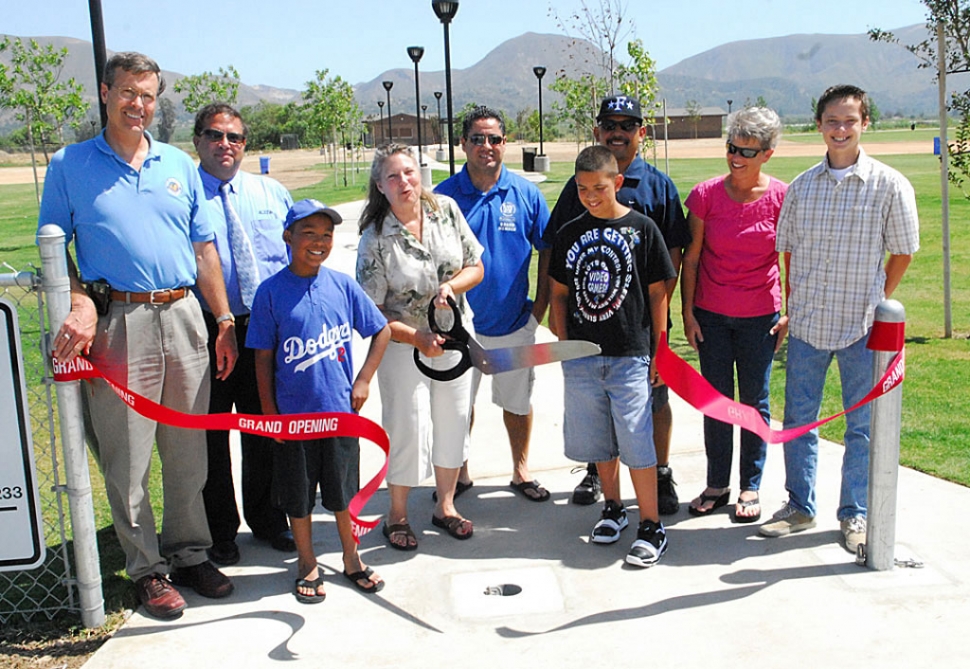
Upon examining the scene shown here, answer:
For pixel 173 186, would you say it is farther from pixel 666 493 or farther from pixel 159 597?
pixel 666 493

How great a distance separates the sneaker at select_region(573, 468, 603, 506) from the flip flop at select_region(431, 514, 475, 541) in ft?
2.09

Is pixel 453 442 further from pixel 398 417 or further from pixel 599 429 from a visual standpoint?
pixel 599 429

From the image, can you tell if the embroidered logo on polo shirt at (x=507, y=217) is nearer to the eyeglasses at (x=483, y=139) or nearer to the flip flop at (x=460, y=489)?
the eyeglasses at (x=483, y=139)

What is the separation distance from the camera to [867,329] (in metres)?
4.13

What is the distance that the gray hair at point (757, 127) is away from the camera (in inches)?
166

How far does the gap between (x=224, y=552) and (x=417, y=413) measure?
1.14 metres

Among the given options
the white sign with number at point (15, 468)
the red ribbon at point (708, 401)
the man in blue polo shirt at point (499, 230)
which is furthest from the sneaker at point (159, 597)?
the red ribbon at point (708, 401)

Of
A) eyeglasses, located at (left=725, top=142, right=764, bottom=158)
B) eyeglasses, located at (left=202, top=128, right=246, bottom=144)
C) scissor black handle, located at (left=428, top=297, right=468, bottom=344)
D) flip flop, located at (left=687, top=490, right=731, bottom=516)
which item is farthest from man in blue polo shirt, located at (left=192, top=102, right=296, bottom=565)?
eyeglasses, located at (left=725, top=142, right=764, bottom=158)

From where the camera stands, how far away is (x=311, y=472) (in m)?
3.98

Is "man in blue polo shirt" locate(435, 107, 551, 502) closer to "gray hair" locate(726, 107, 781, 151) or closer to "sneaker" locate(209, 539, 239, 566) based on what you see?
"gray hair" locate(726, 107, 781, 151)

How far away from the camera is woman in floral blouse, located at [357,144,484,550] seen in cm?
424

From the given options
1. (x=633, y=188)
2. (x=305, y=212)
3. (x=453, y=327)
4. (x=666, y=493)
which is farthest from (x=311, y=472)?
(x=633, y=188)

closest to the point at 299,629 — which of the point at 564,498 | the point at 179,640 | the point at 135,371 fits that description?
the point at 179,640

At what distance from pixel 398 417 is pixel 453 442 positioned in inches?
13.6
